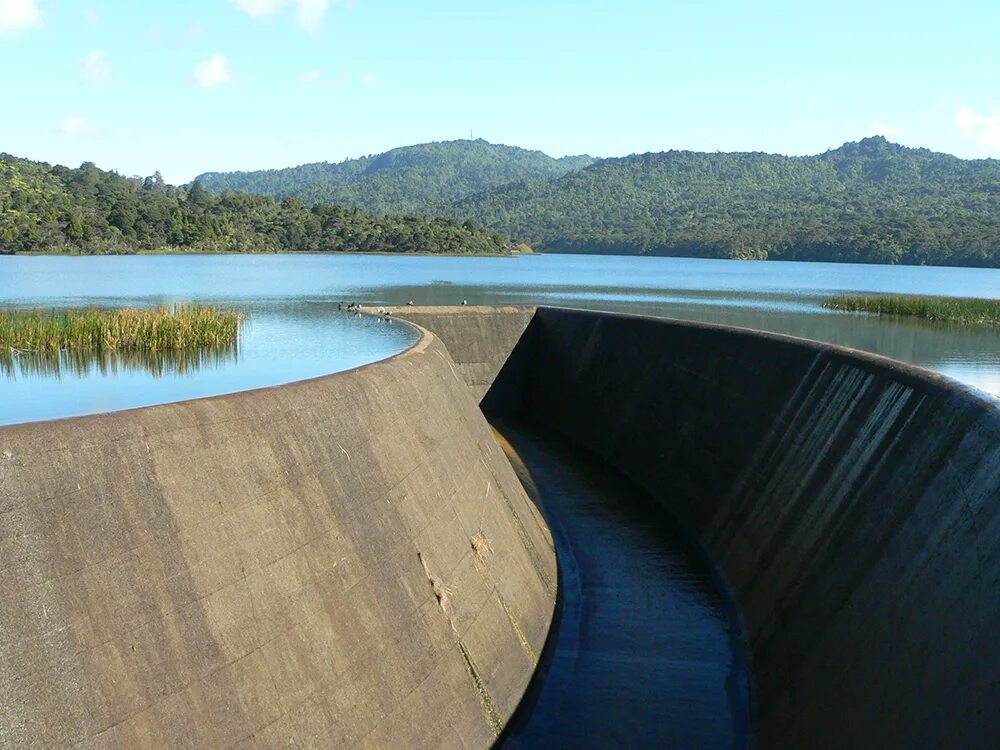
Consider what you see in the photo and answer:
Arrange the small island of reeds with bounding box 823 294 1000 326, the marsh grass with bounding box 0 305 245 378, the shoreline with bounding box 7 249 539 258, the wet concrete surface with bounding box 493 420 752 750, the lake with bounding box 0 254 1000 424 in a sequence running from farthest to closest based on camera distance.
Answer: the shoreline with bounding box 7 249 539 258, the small island of reeds with bounding box 823 294 1000 326, the marsh grass with bounding box 0 305 245 378, the lake with bounding box 0 254 1000 424, the wet concrete surface with bounding box 493 420 752 750

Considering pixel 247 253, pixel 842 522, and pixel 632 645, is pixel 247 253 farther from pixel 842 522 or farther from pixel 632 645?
pixel 842 522

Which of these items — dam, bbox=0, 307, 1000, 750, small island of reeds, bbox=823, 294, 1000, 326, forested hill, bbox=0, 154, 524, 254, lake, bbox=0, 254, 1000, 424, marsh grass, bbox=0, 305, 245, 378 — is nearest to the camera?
dam, bbox=0, 307, 1000, 750

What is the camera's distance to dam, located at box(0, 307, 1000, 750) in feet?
19.4

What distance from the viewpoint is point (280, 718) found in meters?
6.86

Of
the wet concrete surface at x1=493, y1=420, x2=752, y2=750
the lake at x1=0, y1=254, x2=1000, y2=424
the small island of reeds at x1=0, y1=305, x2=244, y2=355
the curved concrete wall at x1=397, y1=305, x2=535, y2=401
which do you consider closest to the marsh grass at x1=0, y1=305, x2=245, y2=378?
the small island of reeds at x1=0, y1=305, x2=244, y2=355

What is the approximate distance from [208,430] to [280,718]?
2248mm

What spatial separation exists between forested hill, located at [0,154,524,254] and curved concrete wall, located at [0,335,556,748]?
93.2 m

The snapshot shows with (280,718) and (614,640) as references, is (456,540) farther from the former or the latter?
(280,718)

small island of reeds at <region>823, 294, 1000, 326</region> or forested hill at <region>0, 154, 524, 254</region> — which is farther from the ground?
small island of reeds at <region>823, 294, 1000, 326</region>

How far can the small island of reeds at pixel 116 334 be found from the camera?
17.4m

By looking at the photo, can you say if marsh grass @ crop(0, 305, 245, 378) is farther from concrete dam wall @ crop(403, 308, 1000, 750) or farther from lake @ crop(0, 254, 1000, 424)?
concrete dam wall @ crop(403, 308, 1000, 750)

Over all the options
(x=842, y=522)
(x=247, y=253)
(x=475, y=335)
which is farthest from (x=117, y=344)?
(x=247, y=253)

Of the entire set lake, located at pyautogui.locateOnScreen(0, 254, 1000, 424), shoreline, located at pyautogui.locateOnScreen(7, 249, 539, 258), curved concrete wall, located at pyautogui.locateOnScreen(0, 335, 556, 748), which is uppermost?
curved concrete wall, located at pyautogui.locateOnScreen(0, 335, 556, 748)

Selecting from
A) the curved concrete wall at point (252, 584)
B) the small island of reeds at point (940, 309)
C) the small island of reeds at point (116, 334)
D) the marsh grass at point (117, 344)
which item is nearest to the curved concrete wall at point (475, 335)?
the marsh grass at point (117, 344)
